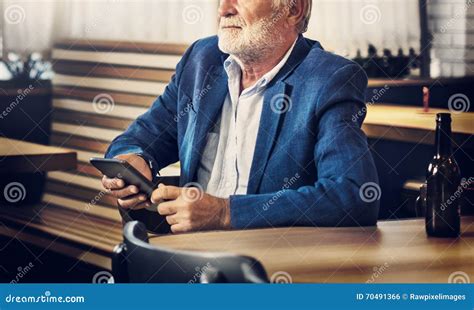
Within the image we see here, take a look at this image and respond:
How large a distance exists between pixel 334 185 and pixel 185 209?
0.38 m

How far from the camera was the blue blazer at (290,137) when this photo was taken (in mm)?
2000

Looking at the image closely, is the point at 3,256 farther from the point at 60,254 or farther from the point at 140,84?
the point at 140,84

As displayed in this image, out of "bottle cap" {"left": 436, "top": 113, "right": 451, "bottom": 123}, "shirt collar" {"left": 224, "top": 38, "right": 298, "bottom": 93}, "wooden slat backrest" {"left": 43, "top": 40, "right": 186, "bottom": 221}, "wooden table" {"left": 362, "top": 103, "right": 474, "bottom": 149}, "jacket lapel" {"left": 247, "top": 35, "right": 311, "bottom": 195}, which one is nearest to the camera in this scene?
"bottle cap" {"left": 436, "top": 113, "right": 451, "bottom": 123}

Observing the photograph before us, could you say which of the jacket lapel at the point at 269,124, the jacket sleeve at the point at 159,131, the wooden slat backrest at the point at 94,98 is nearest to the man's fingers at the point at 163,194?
the jacket lapel at the point at 269,124

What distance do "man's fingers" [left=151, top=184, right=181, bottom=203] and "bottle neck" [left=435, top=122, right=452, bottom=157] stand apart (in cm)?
64

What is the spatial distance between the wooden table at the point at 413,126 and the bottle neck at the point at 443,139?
0.91 meters

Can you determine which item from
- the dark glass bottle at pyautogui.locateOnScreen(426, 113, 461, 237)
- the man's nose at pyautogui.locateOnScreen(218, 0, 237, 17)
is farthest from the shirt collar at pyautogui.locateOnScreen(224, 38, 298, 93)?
the dark glass bottle at pyautogui.locateOnScreen(426, 113, 461, 237)

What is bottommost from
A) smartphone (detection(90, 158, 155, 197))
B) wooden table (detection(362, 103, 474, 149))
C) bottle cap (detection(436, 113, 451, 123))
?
wooden table (detection(362, 103, 474, 149))

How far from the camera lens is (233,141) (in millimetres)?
2434

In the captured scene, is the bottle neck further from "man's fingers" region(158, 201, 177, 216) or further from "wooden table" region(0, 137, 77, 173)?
"wooden table" region(0, 137, 77, 173)

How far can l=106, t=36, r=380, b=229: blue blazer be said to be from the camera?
6.56ft

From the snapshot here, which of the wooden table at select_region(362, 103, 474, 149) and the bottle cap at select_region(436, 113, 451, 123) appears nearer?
the bottle cap at select_region(436, 113, 451, 123)

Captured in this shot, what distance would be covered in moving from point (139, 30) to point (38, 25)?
0.43 m

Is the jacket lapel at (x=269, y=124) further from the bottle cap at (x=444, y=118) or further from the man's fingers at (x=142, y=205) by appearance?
the bottle cap at (x=444, y=118)
